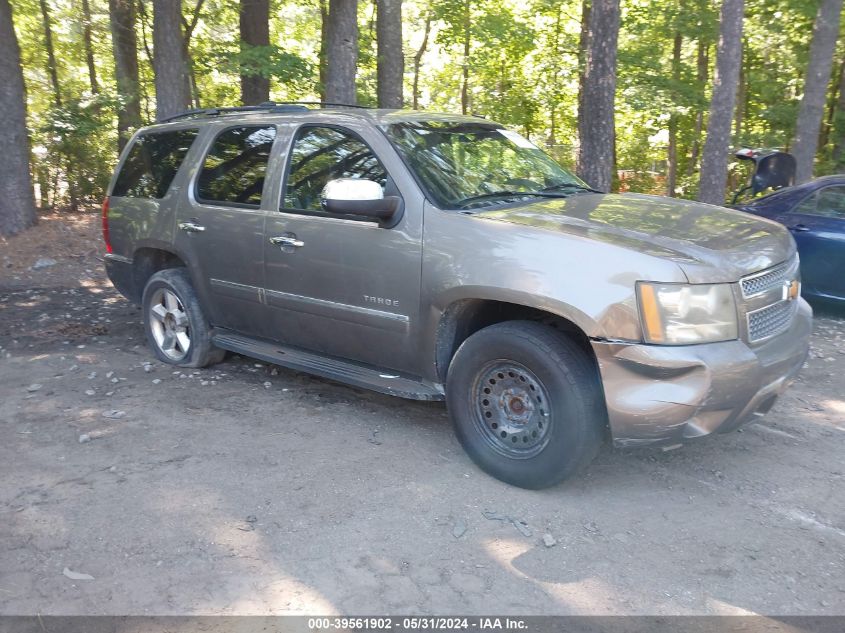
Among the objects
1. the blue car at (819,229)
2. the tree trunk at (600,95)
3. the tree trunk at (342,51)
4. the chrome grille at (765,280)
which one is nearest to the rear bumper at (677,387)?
the chrome grille at (765,280)

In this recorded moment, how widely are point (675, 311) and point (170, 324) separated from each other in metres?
4.29

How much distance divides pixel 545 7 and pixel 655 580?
18.3 metres

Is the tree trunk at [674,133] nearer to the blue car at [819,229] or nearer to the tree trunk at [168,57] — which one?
the blue car at [819,229]

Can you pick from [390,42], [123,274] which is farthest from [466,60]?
[123,274]

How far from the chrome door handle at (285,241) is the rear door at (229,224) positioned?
165 mm

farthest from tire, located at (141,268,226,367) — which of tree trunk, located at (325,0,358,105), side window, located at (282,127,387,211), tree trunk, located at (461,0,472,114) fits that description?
tree trunk, located at (461,0,472,114)

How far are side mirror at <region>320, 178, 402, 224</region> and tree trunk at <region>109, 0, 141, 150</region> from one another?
460 inches

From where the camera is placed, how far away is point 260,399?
5734 mm

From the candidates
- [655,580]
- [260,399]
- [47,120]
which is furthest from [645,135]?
[655,580]

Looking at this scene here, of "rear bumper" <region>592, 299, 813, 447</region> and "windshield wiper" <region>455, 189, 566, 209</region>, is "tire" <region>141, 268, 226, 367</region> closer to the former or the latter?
"windshield wiper" <region>455, 189, 566, 209</region>

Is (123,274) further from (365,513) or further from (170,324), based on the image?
(365,513)

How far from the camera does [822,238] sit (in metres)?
7.82

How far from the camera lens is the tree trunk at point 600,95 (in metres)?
9.05

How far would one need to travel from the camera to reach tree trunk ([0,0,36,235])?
11320 mm
